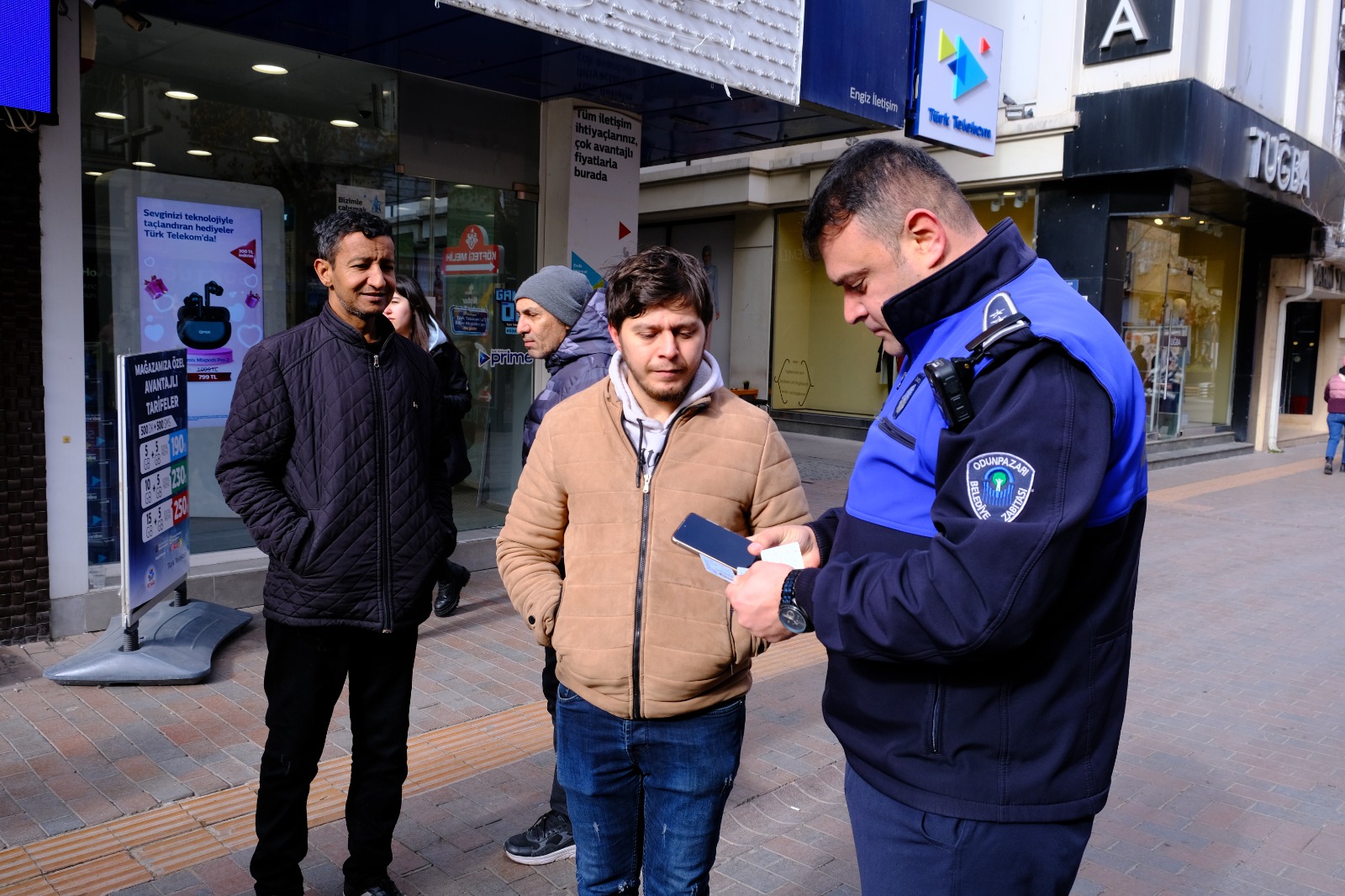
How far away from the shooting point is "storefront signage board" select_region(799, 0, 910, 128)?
Result: 7.62m

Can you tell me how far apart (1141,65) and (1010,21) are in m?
2.37

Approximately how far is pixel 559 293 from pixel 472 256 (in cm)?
486

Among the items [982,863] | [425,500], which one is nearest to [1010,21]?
[425,500]

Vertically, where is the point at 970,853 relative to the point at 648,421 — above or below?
below

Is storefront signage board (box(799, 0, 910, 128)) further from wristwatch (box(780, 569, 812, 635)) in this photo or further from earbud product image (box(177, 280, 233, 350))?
wristwatch (box(780, 569, 812, 635))

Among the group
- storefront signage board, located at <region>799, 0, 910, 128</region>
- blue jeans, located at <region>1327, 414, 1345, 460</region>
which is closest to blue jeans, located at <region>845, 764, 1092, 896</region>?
storefront signage board, located at <region>799, 0, 910, 128</region>

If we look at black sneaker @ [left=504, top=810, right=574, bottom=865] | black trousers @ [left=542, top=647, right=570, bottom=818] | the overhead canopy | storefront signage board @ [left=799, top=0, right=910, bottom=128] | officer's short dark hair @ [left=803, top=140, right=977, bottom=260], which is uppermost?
storefront signage board @ [left=799, top=0, right=910, bottom=128]

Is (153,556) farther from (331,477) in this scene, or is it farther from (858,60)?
(858,60)

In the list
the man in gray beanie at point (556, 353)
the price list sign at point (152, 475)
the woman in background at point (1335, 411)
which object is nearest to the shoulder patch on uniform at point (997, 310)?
the man in gray beanie at point (556, 353)

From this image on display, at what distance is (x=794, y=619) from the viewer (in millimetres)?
1796

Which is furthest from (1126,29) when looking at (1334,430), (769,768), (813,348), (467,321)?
(769,768)

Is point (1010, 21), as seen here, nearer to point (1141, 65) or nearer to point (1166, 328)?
point (1141, 65)

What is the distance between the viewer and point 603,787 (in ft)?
8.04

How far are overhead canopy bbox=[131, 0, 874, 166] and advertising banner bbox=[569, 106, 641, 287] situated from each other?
0.20 meters
